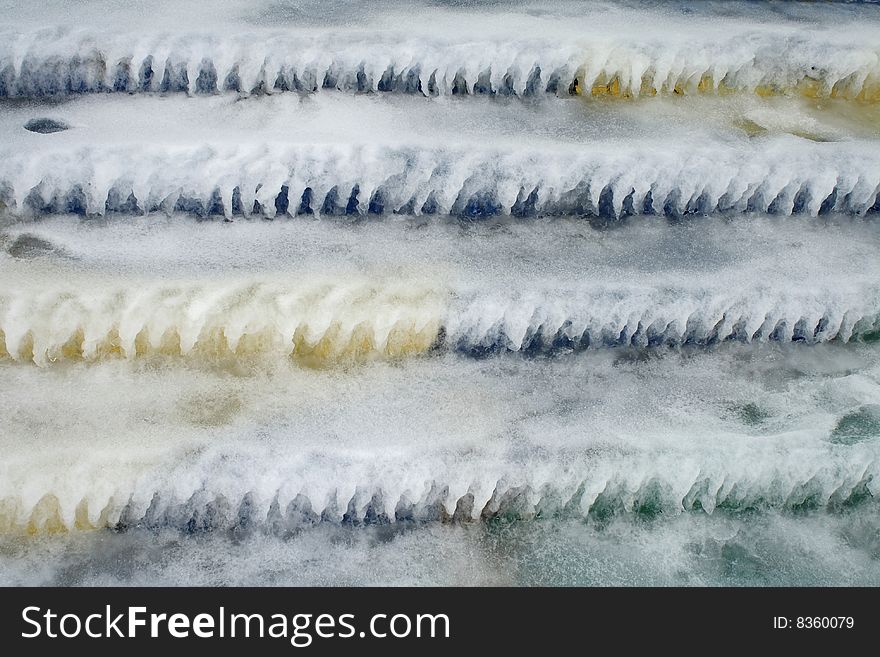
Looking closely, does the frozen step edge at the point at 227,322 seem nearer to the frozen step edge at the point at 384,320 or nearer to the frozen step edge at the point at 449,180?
the frozen step edge at the point at 384,320

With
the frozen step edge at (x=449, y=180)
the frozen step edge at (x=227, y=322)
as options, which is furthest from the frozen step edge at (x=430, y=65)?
the frozen step edge at (x=227, y=322)

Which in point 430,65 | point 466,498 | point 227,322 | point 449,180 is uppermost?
point 430,65

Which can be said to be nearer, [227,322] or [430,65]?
[227,322]

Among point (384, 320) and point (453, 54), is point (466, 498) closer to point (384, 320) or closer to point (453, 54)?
point (384, 320)

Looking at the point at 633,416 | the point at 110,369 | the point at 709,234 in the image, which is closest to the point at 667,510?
the point at 633,416

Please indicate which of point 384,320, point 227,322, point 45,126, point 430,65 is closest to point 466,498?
point 384,320

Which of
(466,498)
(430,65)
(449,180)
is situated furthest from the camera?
(430,65)

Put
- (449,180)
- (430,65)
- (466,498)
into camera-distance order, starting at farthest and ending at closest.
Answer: (430,65) < (449,180) < (466,498)

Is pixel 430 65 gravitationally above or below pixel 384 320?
above
